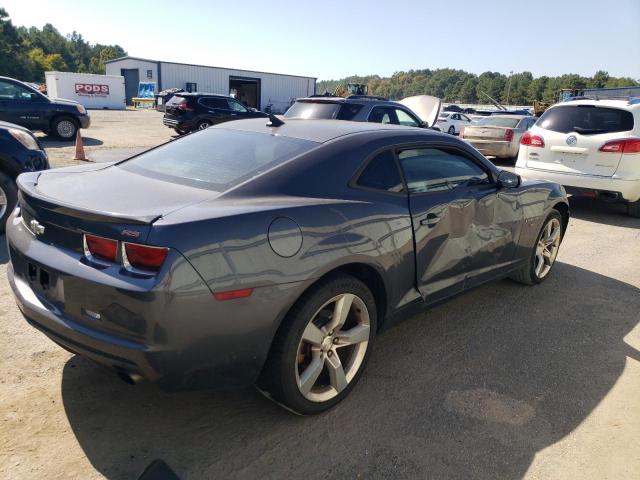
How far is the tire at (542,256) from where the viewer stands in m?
4.54

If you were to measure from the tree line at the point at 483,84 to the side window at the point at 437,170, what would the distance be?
67804 millimetres

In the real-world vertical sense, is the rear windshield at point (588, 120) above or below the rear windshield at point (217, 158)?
above

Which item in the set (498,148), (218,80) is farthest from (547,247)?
(218,80)

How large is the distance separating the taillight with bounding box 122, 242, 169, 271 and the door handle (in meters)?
1.67

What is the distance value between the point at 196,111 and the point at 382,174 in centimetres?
1521

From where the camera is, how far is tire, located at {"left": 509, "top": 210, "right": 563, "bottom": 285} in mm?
4543

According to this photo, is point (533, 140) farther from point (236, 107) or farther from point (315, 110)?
point (236, 107)

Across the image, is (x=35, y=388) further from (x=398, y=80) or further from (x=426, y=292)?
(x=398, y=80)

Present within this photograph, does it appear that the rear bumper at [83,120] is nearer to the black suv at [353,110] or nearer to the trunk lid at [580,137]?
the black suv at [353,110]

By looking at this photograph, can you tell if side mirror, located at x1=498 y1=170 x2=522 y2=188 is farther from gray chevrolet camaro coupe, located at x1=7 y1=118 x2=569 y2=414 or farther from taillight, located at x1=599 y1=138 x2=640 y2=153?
taillight, located at x1=599 y1=138 x2=640 y2=153

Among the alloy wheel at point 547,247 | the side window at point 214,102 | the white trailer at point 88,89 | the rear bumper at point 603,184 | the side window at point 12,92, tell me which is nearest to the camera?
the alloy wheel at point 547,247

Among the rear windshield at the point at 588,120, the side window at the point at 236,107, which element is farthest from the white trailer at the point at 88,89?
the rear windshield at the point at 588,120

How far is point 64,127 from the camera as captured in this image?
1430 cm

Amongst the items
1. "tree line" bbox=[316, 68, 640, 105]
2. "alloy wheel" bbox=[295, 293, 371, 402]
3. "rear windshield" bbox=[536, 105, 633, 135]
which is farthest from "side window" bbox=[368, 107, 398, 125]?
"tree line" bbox=[316, 68, 640, 105]
